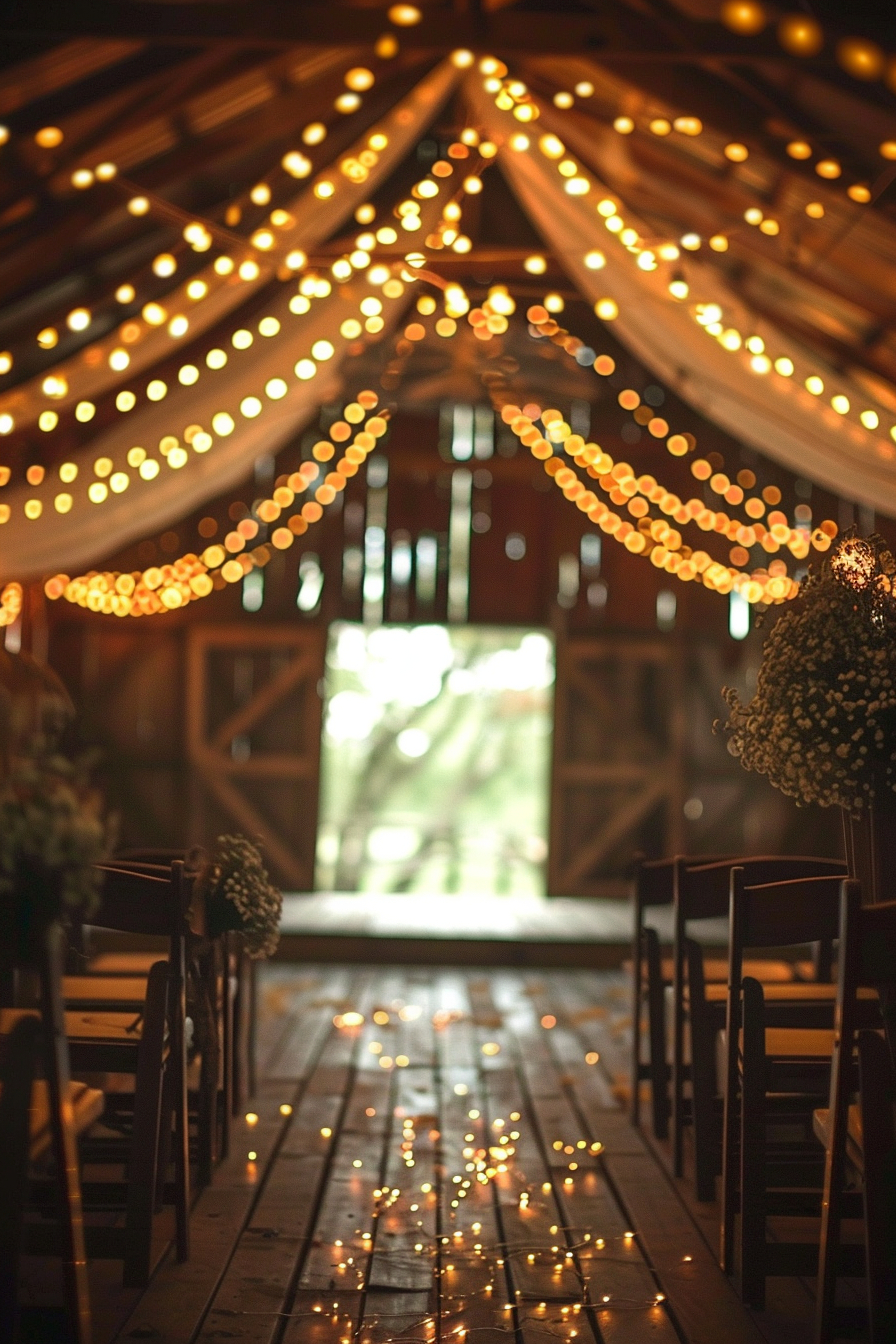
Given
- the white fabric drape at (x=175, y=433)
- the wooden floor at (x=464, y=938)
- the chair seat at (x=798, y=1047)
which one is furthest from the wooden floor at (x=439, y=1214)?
the white fabric drape at (x=175, y=433)

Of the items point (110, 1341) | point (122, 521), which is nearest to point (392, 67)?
point (122, 521)

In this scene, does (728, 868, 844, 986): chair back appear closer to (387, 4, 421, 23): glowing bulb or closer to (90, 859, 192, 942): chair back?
(90, 859, 192, 942): chair back

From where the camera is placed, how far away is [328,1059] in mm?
5211

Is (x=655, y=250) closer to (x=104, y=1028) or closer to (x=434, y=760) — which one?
(x=104, y=1028)

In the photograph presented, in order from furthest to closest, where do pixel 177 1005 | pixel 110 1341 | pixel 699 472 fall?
pixel 699 472 → pixel 177 1005 → pixel 110 1341

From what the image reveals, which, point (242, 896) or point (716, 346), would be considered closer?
point (242, 896)

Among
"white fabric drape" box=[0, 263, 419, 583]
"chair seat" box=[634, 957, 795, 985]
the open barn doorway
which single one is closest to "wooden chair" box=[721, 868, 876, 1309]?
"chair seat" box=[634, 957, 795, 985]

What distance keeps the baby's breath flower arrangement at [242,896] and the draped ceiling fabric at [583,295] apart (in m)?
2.53

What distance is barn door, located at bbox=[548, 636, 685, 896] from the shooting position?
8898 millimetres

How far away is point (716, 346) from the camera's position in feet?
18.0

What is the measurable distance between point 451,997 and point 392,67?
13.9ft

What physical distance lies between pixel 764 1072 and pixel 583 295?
396 cm

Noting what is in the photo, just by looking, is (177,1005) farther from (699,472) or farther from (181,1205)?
(699,472)

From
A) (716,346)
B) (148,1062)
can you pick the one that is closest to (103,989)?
(148,1062)
